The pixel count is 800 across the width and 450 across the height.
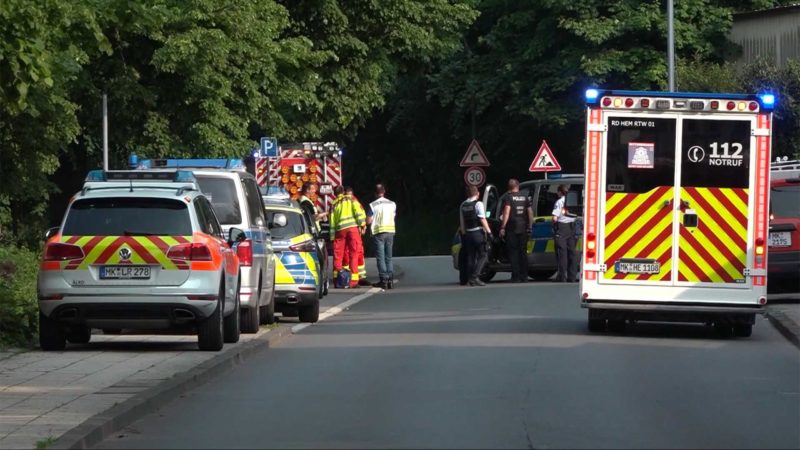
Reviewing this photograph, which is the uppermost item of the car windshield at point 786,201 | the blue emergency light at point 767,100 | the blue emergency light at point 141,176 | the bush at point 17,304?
the blue emergency light at point 767,100

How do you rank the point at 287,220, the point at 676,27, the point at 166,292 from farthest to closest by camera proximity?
the point at 676,27 < the point at 287,220 < the point at 166,292

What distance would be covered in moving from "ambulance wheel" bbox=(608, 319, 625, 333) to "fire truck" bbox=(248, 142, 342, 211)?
21.8 m

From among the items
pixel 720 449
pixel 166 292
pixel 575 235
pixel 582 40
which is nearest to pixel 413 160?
pixel 582 40

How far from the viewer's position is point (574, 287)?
96.7 feet

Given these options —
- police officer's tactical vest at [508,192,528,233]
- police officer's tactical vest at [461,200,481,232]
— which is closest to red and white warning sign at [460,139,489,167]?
police officer's tactical vest at [508,192,528,233]

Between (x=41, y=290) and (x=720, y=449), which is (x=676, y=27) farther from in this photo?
(x=720, y=449)

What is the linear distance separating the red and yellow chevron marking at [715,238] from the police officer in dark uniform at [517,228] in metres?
12.1

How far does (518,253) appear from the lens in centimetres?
3158

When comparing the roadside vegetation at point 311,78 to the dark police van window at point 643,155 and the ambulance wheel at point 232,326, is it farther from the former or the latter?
the dark police van window at point 643,155

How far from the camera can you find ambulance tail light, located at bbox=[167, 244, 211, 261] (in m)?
16.8

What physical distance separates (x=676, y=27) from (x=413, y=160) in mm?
19345

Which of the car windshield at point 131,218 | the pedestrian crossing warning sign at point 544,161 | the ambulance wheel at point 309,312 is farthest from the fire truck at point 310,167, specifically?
the car windshield at point 131,218

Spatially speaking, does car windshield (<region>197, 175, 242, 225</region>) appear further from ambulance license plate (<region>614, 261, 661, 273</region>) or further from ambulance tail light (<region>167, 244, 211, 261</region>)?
ambulance license plate (<region>614, 261, 661, 273</region>)

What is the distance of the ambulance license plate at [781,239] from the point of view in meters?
24.5
